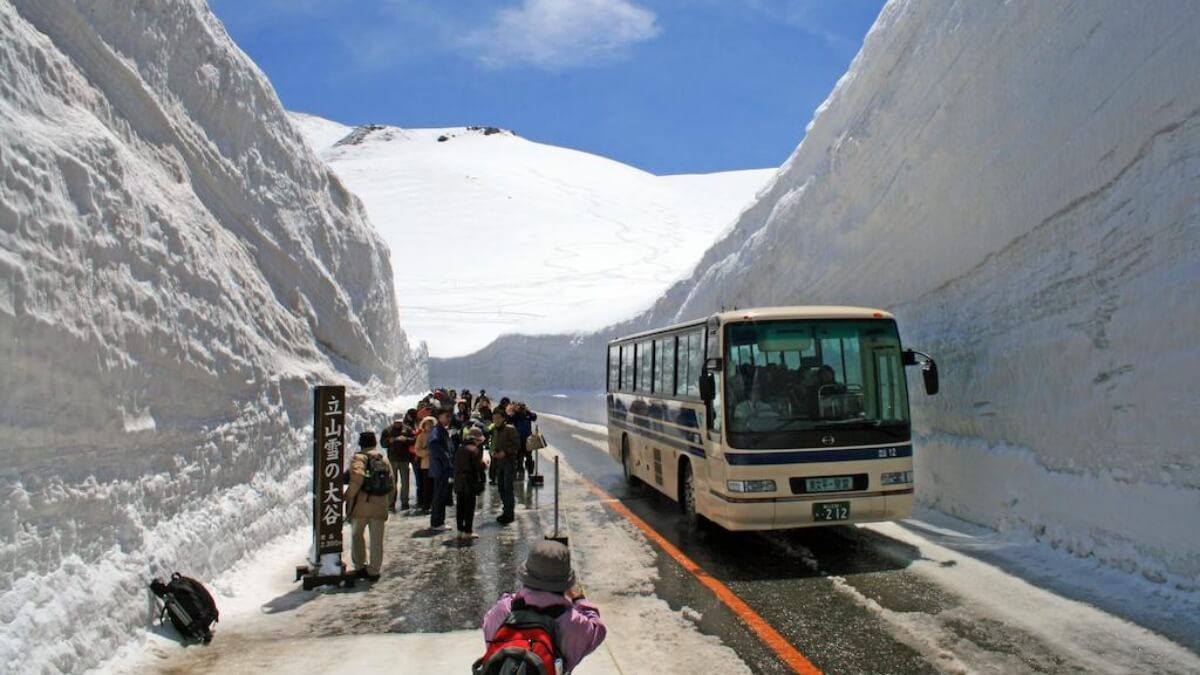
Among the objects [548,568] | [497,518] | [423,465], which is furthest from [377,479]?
[548,568]

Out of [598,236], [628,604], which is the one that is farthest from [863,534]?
[598,236]

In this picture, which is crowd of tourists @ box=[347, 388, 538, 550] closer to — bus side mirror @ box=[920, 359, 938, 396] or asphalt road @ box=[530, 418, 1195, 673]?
asphalt road @ box=[530, 418, 1195, 673]

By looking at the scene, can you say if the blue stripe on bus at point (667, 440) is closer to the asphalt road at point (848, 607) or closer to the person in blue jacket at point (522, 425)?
the asphalt road at point (848, 607)

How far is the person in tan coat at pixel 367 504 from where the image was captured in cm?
815

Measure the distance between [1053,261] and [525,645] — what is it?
8.52 metres

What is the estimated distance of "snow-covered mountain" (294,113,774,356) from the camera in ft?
227

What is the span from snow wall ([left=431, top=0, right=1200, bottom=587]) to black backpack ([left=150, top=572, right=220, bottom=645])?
300 inches

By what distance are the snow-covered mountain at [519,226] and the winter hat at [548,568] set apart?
3852cm

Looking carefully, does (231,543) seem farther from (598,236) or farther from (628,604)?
(598,236)

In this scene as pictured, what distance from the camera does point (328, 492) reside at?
816cm

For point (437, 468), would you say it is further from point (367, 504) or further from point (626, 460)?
point (626, 460)

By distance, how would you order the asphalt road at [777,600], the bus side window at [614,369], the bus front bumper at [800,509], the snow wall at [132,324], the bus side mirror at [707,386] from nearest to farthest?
1. the snow wall at [132,324]
2. the asphalt road at [777,600]
3. the bus front bumper at [800,509]
4. the bus side mirror at [707,386]
5. the bus side window at [614,369]

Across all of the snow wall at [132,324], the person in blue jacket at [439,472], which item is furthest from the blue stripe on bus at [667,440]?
the snow wall at [132,324]

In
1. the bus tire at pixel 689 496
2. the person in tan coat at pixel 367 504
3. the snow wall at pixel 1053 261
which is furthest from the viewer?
the bus tire at pixel 689 496
